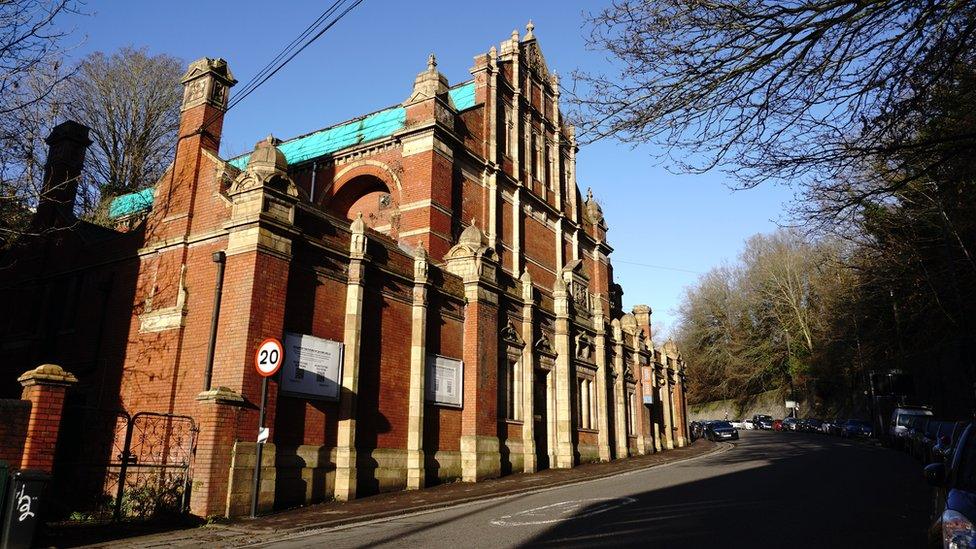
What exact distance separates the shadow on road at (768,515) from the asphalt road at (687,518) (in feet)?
0.05

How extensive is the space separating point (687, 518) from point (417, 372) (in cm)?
937

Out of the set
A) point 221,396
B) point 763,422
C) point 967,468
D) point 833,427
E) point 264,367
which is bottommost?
point 967,468

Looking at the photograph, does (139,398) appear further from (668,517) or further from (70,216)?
(668,517)

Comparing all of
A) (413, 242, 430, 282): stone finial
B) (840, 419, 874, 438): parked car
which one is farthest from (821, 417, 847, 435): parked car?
(413, 242, 430, 282): stone finial

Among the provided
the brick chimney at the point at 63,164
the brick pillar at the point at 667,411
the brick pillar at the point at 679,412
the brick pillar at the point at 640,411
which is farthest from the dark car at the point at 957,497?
the brick pillar at the point at 679,412

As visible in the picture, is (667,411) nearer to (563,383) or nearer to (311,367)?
(563,383)

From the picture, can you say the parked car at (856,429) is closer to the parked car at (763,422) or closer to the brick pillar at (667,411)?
the brick pillar at (667,411)

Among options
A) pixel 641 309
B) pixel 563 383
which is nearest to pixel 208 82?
pixel 563 383

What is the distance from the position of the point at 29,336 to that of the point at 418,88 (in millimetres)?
15105

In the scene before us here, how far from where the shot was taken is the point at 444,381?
61.1 feet

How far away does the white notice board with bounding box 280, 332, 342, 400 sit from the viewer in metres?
13.7

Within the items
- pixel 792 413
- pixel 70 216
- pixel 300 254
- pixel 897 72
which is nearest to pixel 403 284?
pixel 300 254

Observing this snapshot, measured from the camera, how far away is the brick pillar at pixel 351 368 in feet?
46.8

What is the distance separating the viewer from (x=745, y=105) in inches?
333
